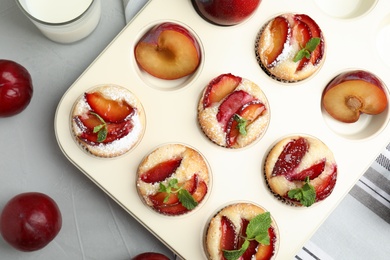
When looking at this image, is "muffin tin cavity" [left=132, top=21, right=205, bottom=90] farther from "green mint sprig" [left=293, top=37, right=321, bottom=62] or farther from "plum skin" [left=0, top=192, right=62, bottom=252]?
"plum skin" [left=0, top=192, right=62, bottom=252]

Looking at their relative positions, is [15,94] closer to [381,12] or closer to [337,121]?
A: [337,121]

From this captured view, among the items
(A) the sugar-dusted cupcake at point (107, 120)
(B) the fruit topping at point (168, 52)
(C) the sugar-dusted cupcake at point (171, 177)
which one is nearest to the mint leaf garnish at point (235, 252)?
(C) the sugar-dusted cupcake at point (171, 177)

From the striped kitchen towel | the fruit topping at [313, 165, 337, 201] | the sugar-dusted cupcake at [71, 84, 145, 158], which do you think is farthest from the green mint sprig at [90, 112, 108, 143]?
the striped kitchen towel

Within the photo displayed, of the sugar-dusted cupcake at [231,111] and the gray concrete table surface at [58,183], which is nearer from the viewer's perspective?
the sugar-dusted cupcake at [231,111]

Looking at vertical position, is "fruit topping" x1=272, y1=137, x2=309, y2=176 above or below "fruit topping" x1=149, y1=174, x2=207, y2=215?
above

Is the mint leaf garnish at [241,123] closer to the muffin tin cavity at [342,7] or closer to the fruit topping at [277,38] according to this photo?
the fruit topping at [277,38]

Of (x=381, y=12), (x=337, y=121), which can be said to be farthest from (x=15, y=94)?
(x=381, y=12)
